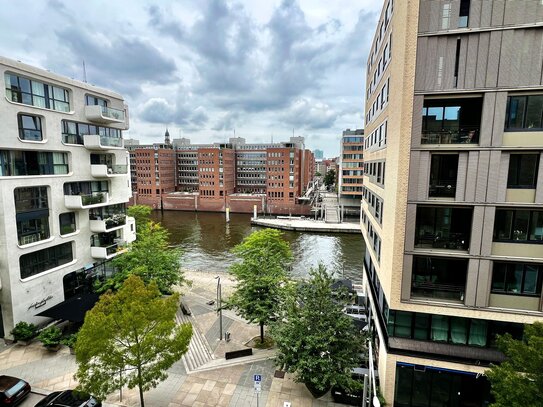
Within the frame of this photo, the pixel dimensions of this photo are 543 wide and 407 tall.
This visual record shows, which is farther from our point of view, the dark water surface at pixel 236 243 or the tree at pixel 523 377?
the dark water surface at pixel 236 243

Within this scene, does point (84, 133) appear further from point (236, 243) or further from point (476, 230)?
point (236, 243)

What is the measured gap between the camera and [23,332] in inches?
755

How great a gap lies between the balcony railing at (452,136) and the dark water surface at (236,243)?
21.6 meters

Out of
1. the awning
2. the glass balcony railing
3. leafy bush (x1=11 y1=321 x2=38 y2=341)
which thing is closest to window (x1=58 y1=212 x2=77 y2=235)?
the awning

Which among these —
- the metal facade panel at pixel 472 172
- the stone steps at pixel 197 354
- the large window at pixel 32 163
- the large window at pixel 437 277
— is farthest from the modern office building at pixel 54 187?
the metal facade panel at pixel 472 172

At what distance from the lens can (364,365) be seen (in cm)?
1778

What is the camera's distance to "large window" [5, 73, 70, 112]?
1875cm

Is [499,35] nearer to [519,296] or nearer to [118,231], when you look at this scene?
[519,296]

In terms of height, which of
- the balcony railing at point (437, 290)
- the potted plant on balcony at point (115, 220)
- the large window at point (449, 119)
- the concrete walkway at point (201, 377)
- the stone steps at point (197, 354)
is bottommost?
the stone steps at point (197, 354)

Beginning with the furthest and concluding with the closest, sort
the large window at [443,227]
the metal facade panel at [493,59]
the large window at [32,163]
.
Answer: the large window at [32,163] < the large window at [443,227] < the metal facade panel at [493,59]

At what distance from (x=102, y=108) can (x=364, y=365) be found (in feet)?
91.7

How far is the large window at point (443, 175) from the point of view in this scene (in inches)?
502

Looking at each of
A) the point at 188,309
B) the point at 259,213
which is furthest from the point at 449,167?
the point at 259,213

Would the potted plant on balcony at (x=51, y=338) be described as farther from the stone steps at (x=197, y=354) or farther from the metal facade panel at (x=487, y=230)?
the metal facade panel at (x=487, y=230)
